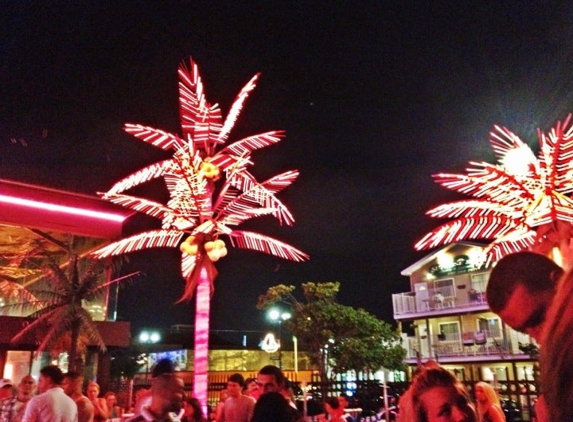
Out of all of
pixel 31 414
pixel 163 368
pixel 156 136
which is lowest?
pixel 31 414

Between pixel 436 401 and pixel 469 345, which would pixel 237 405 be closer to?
pixel 436 401

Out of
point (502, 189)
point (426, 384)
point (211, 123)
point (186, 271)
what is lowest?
point (426, 384)

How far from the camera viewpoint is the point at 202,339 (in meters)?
10.9

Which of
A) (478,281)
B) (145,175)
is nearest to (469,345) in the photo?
(478,281)

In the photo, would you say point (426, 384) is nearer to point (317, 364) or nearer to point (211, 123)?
point (211, 123)

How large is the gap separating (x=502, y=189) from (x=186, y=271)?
313 inches

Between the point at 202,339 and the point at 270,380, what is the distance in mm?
5322

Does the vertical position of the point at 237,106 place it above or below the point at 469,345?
above

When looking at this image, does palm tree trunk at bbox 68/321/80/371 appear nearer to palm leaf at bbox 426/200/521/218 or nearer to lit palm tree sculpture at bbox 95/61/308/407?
lit palm tree sculpture at bbox 95/61/308/407

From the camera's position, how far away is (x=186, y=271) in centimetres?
1258

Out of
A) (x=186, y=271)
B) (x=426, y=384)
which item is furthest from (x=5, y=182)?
(x=426, y=384)

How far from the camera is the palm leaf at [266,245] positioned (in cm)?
1341

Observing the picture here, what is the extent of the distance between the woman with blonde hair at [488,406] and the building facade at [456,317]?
2455 centimetres

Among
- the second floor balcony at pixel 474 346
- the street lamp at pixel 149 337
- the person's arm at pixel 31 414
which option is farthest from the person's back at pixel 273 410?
the street lamp at pixel 149 337
